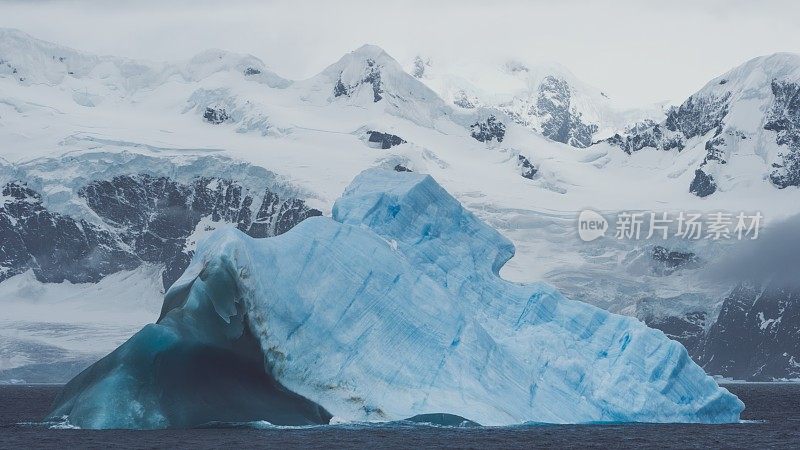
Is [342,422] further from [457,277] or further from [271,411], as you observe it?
[457,277]

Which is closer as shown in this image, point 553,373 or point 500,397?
point 500,397

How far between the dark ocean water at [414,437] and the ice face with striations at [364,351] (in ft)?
2.49

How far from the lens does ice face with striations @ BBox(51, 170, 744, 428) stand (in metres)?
57.5

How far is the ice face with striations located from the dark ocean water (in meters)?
0.76

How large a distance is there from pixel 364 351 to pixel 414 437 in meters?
4.36

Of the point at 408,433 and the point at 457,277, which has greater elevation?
the point at 457,277

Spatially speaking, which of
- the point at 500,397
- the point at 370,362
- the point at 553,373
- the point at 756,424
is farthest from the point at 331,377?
the point at 756,424

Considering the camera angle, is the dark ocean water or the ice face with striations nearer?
the dark ocean water

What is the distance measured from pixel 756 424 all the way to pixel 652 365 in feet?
33.6

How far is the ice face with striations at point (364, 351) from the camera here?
2265 inches

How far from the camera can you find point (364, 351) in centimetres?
6034

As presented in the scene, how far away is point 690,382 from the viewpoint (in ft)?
224

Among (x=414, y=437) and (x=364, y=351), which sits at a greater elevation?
(x=364, y=351)

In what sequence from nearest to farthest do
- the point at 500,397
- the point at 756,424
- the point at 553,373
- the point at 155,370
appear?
1. the point at 155,370
2. the point at 500,397
3. the point at 553,373
4. the point at 756,424
